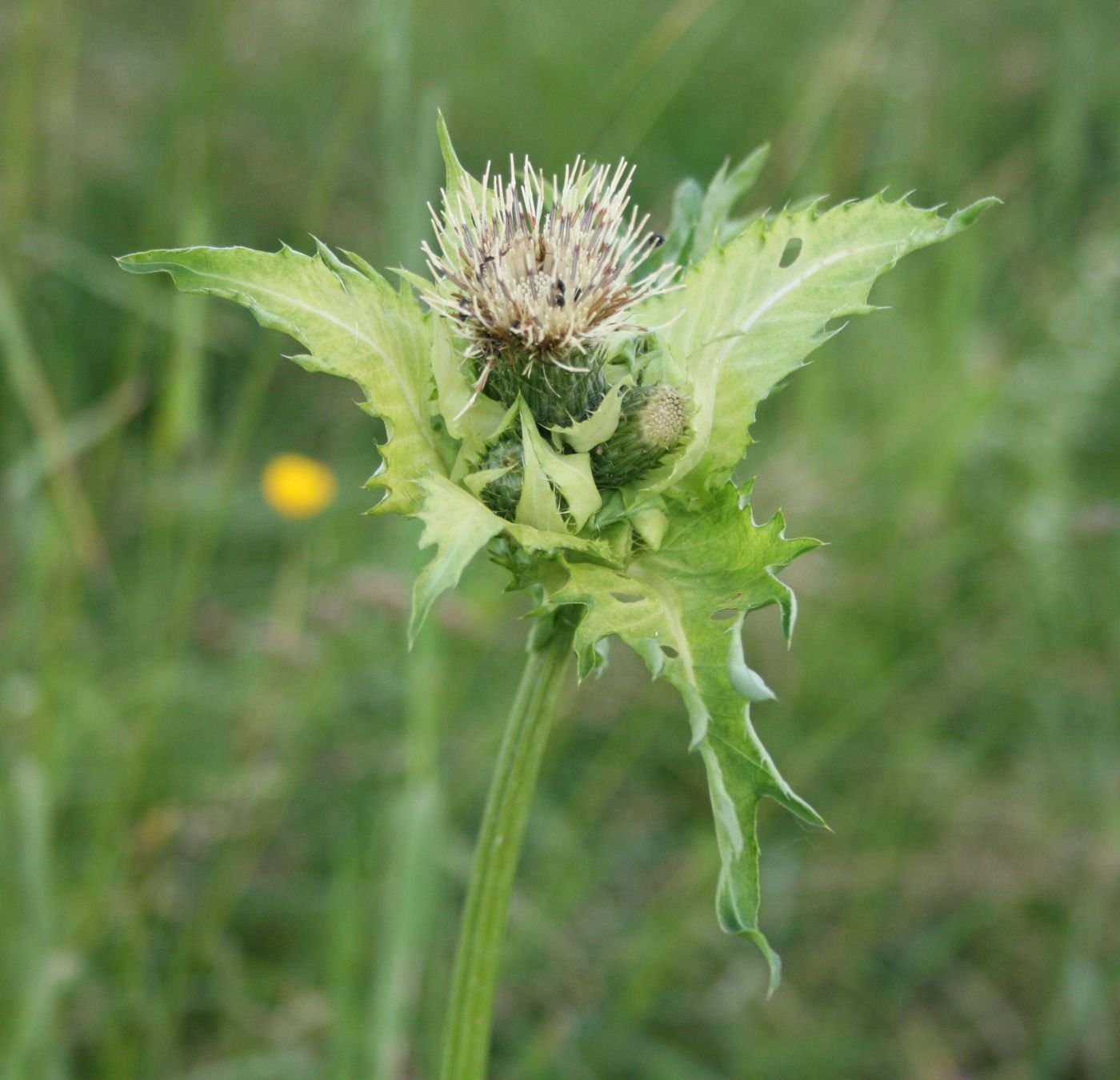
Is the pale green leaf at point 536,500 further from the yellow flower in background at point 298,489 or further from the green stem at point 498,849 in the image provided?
the yellow flower in background at point 298,489

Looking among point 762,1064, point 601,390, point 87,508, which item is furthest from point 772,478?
point 601,390

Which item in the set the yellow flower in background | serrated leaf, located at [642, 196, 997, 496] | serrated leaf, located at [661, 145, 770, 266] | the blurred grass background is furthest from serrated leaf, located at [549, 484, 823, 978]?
the yellow flower in background

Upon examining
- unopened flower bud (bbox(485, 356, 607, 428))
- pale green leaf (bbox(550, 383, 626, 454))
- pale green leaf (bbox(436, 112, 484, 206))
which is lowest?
pale green leaf (bbox(550, 383, 626, 454))

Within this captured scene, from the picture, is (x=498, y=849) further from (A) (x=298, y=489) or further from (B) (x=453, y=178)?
(A) (x=298, y=489)

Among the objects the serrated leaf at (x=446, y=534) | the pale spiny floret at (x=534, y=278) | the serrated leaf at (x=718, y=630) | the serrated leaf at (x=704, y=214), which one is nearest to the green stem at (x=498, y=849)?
the serrated leaf at (x=718, y=630)

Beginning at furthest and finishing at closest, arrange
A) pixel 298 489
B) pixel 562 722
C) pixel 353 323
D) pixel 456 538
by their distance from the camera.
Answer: pixel 298 489 < pixel 562 722 < pixel 353 323 < pixel 456 538

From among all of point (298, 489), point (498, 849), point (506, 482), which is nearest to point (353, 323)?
point (506, 482)

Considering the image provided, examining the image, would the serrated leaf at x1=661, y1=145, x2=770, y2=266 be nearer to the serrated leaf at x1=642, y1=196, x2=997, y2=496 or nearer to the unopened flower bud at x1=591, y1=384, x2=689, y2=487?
the serrated leaf at x1=642, y1=196, x2=997, y2=496
